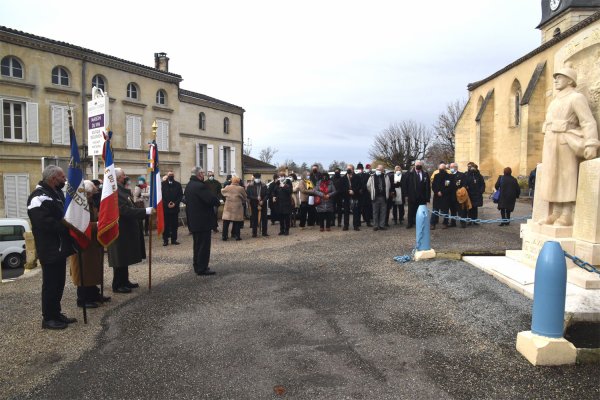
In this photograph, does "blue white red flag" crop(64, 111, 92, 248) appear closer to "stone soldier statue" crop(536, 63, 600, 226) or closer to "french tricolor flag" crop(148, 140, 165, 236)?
"french tricolor flag" crop(148, 140, 165, 236)

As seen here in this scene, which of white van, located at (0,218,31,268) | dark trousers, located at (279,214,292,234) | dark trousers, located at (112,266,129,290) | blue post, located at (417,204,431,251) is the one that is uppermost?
blue post, located at (417,204,431,251)

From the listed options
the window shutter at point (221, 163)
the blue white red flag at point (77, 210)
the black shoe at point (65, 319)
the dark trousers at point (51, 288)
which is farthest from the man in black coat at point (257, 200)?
the window shutter at point (221, 163)

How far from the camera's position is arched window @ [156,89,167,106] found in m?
30.2

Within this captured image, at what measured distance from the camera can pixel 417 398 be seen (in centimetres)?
329

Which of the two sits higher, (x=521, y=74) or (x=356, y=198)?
(x=521, y=74)

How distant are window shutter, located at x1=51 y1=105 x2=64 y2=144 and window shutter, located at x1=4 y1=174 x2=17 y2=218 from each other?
306cm

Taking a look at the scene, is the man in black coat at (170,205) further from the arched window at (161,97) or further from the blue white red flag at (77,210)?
the arched window at (161,97)

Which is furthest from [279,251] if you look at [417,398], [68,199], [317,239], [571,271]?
[417,398]

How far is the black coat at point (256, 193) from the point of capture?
12.9 metres

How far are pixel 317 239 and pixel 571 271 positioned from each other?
6.59 meters

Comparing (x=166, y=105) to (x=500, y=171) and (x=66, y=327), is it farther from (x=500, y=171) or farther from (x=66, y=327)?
(x=66, y=327)

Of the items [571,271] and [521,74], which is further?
[521,74]

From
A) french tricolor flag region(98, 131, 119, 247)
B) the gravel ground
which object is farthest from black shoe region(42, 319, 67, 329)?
french tricolor flag region(98, 131, 119, 247)

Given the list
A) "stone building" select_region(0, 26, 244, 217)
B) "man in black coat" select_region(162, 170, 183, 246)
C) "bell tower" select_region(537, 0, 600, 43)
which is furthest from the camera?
"bell tower" select_region(537, 0, 600, 43)
